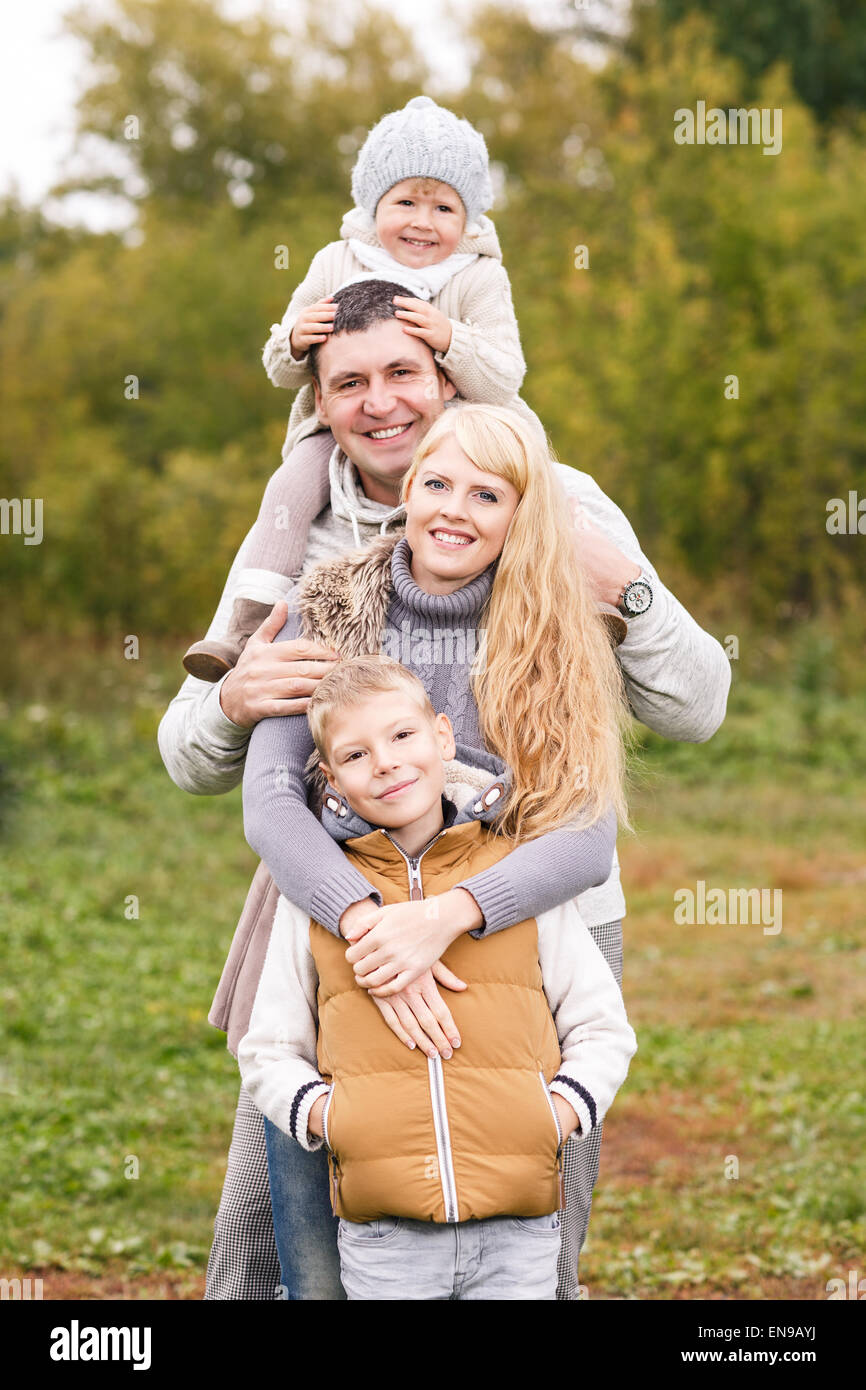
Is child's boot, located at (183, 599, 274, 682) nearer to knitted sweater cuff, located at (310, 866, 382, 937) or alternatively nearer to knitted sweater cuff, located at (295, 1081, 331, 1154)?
knitted sweater cuff, located at (310, 866, 382, 937)

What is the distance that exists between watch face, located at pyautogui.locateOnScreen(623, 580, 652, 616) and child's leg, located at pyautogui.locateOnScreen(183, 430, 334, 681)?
1.82ft

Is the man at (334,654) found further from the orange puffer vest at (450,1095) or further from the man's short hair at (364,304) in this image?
the orange puffer vest at (450,1095)

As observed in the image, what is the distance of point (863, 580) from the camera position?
48.5ft

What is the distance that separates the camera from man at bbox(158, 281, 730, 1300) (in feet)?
7.57

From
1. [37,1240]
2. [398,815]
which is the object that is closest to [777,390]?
[37,1240]

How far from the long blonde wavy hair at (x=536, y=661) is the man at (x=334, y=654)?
14 cm

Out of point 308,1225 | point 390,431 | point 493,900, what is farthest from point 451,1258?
point 390,431

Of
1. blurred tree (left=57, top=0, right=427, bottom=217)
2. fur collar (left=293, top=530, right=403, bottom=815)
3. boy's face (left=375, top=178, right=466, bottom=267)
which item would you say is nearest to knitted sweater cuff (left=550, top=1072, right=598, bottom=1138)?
fur collar (left=293, top=530, right=403, bottom=815)

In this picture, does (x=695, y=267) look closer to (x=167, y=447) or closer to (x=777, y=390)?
(x=777, y=390)

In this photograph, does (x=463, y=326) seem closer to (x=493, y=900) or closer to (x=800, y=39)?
Result: (x=493, y=900)

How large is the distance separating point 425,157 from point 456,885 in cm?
149

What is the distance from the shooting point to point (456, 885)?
81.6 inches

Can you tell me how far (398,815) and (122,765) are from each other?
875 cm
